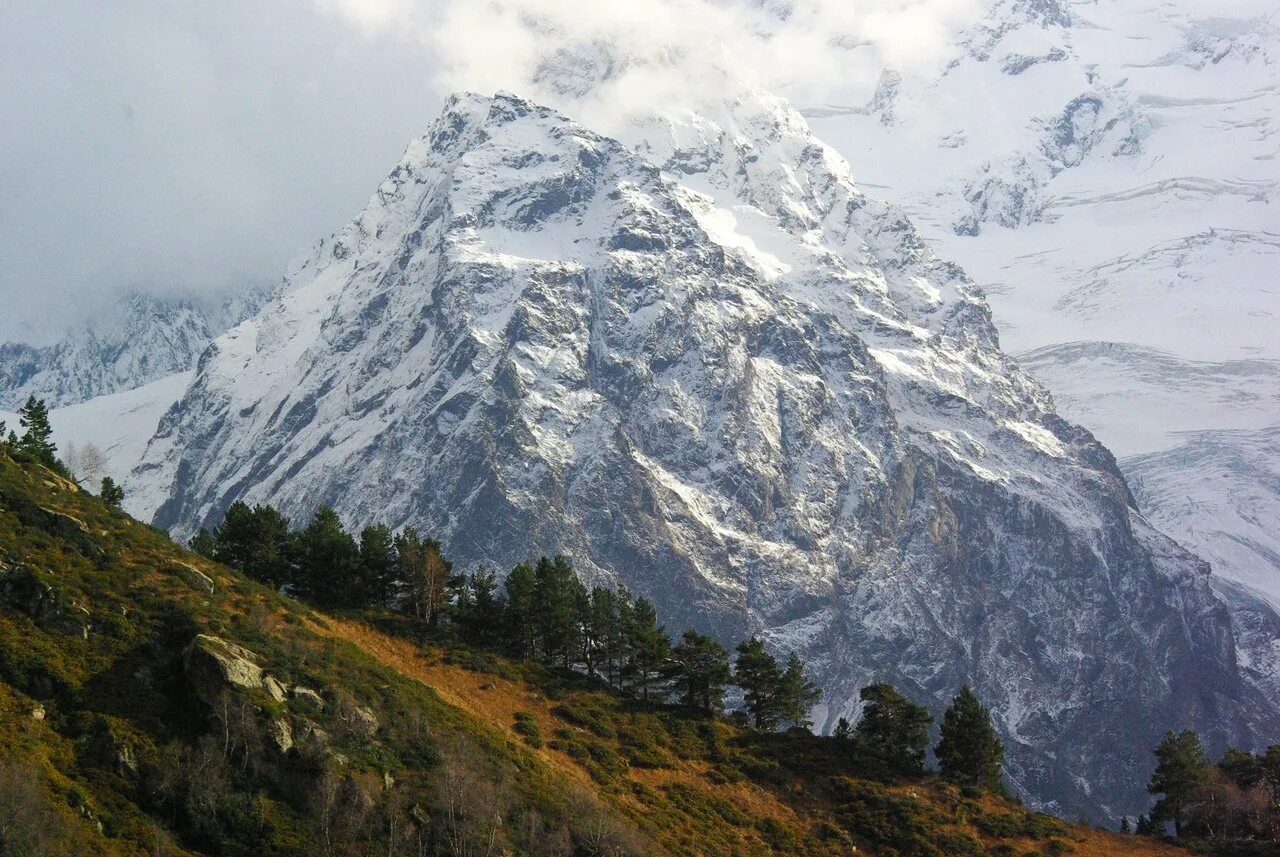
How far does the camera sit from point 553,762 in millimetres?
96188

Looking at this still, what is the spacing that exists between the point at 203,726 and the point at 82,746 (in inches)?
277

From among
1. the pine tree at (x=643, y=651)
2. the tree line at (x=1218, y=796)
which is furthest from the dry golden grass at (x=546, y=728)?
the pine tree at (x=643, y=651)

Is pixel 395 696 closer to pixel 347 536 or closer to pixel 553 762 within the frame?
pixel 553 762

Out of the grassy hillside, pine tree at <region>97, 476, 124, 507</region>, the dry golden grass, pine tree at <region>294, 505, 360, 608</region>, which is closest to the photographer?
the grassy hillside

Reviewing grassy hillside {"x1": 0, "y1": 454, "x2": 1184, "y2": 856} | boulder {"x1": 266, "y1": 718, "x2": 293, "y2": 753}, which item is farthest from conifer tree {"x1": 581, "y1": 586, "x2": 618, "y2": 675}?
boulder {"x1": 266, "y1": 718, "x2": 293, "y2": 753}

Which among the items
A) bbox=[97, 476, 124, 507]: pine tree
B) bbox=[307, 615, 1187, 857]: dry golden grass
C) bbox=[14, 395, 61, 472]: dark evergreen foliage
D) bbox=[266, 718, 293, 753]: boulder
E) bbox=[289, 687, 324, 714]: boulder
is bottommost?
bbox=[266, 718, 293, 753]: boulder

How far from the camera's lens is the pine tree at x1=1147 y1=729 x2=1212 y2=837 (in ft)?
386

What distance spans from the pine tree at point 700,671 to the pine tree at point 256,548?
40810 millimetres

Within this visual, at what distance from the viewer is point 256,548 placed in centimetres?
12644

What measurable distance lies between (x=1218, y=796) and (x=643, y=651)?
56.1 meters

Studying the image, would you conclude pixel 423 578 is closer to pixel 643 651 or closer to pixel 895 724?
pixel 643 651

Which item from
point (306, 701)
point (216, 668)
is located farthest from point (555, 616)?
point (216, 668)

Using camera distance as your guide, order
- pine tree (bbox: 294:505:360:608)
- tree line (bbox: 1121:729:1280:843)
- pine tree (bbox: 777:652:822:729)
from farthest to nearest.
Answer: pine tree (bbox: 777:652:822:729) → pine tree (bbox: 294:505:360:608) → tree line (bbox: 1121:729:1280:843)

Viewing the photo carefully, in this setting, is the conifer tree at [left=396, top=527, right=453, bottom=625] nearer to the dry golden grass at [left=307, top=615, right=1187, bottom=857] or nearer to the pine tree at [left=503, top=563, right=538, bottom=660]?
the pine tree at [left=503, top=563, right=538, bottom=660]
